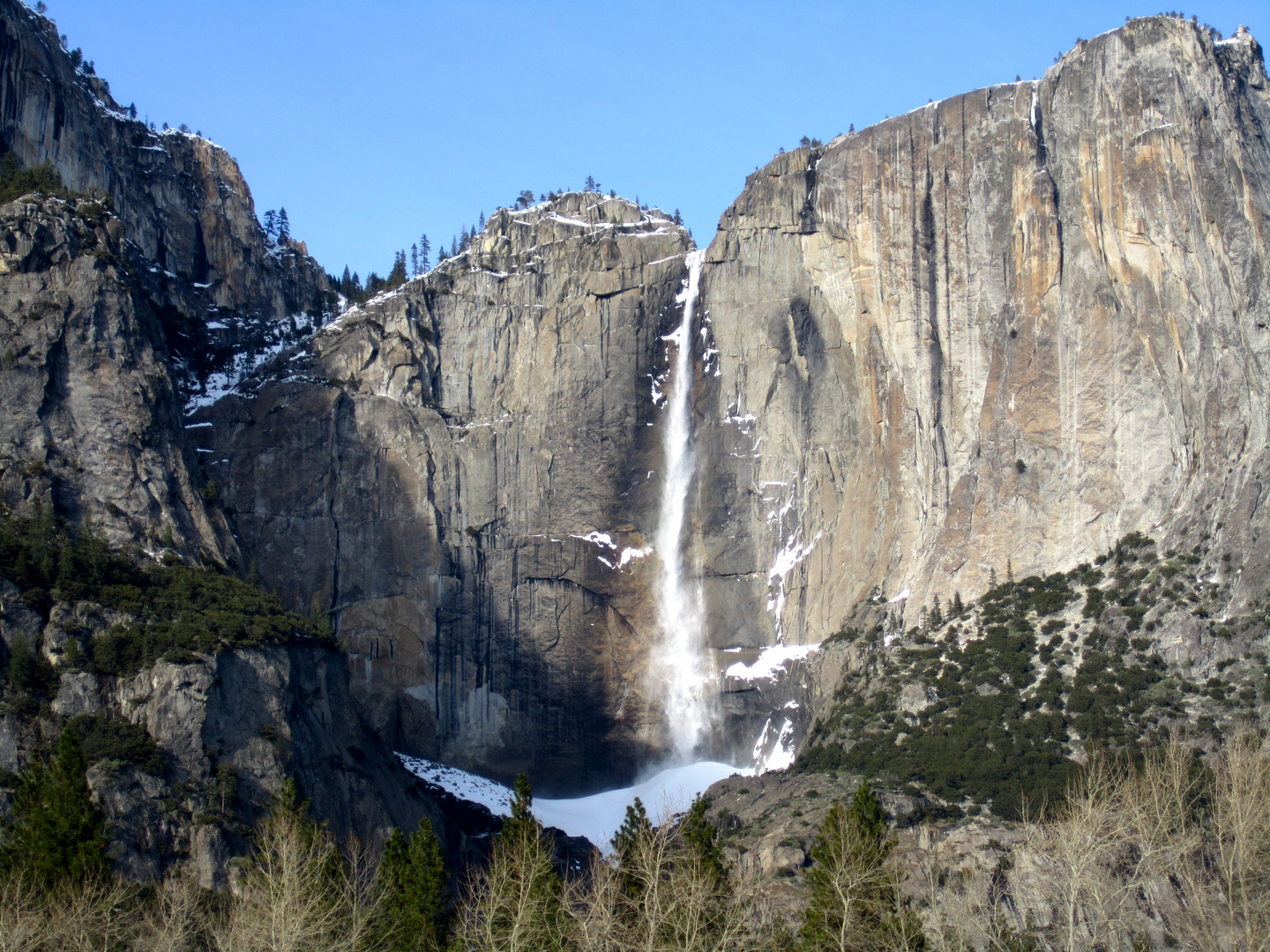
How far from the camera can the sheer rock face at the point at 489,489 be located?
82438mm

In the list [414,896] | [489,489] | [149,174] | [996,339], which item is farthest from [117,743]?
[149,174]

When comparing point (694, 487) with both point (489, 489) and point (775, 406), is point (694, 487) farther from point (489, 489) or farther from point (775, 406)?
point (489, 489)

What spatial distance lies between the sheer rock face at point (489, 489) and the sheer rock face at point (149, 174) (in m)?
15.0

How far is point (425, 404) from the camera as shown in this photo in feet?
284

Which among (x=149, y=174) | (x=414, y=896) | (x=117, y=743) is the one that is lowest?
(x=414, y=896)

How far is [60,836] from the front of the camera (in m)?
44.0

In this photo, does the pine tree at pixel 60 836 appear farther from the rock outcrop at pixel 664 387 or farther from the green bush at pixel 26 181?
the green bush at pixel 26 181

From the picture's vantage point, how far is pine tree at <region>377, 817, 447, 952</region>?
144ft

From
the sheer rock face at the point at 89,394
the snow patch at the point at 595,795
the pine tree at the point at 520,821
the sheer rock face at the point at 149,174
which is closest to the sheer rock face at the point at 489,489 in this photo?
the snow patch at the point at 595,795

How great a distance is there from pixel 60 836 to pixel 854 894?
77.9 ft

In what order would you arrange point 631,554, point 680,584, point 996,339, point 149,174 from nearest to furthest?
point 996,339 < point 680,584 < point 631,554 < point 149,174

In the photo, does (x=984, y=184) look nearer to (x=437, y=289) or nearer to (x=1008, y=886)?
(x=437, y=289)

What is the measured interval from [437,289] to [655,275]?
13348 millimetres

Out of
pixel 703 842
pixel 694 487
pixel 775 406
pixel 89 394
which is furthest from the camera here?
pixel 694 487
